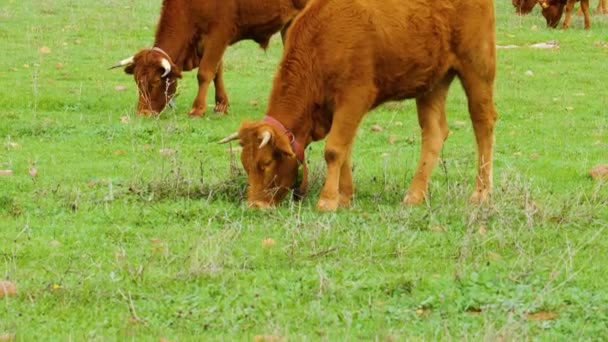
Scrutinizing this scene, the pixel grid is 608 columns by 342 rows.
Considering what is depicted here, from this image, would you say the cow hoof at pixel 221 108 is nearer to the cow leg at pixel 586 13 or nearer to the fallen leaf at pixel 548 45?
the fallen leaf at pixel 548 45

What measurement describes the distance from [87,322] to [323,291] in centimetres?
143

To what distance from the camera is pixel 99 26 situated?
24797 mm

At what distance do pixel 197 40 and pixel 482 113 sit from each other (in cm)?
644

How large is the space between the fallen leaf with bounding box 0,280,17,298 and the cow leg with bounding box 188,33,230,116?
902 cm

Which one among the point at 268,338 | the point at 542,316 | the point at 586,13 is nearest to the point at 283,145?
the point at 542,316

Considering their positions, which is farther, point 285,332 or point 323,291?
point 323,291

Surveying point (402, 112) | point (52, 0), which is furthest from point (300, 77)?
point (52, 0)

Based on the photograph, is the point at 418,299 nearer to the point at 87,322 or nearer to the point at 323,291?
the point at 323,291

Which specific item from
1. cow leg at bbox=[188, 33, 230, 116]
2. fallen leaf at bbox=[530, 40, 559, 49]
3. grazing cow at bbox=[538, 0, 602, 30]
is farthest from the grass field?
grazing cow at bbox=[538, 0, 602, 30]

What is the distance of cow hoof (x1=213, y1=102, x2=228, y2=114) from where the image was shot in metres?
17.0

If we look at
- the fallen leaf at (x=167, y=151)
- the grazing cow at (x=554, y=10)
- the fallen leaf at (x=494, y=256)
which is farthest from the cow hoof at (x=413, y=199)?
the grazing cow at (x=554, y=10)

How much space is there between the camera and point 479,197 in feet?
34.8

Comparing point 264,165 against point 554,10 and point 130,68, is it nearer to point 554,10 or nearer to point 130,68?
point 130,68

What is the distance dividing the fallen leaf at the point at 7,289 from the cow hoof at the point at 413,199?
396cm
